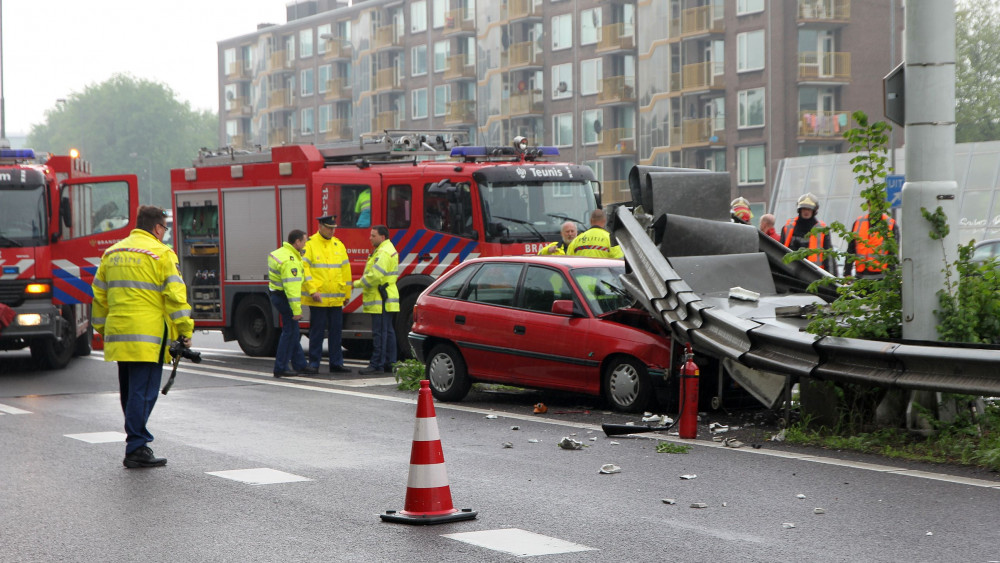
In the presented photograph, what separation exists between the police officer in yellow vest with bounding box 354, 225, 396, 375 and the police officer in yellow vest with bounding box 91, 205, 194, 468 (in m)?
6.44

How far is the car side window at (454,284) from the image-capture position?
12914 mm

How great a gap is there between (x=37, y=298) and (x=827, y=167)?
106 ft

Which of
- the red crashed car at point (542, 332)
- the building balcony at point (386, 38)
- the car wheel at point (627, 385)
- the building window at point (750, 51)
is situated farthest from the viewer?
the building balcony at point (386, 38)

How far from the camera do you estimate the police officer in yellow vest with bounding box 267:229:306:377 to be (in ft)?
52.0

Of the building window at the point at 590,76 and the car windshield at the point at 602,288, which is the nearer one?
the car windshield at the point at 602,288

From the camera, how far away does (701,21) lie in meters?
56.9

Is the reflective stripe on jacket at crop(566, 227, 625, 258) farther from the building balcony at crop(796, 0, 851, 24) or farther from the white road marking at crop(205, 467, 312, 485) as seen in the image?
the building balcony at crop(796, 0, 851, 24)

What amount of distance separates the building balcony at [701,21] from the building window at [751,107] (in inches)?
122

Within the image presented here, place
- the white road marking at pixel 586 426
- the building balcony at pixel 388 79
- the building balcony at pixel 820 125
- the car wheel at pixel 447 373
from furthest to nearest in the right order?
the building balcony at pixel 388 79
the building balcony at pixel 820 125
the car wheel at pixel 447 373
the white road marking at pixel 586 426

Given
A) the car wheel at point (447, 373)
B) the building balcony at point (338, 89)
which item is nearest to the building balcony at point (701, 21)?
the building balcony at point (338, 89)

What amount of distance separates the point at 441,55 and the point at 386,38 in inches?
205

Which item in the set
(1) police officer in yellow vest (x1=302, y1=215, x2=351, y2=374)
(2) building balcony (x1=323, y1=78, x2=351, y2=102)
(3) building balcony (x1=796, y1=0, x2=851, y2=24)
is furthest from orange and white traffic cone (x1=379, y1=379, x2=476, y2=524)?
(2) building balcony (x1=323, y1=78, x2=351, y2=102)

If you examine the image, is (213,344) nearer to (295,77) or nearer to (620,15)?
(620,15)

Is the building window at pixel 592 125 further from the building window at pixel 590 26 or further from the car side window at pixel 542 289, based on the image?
the car side window at pixel 542 289
